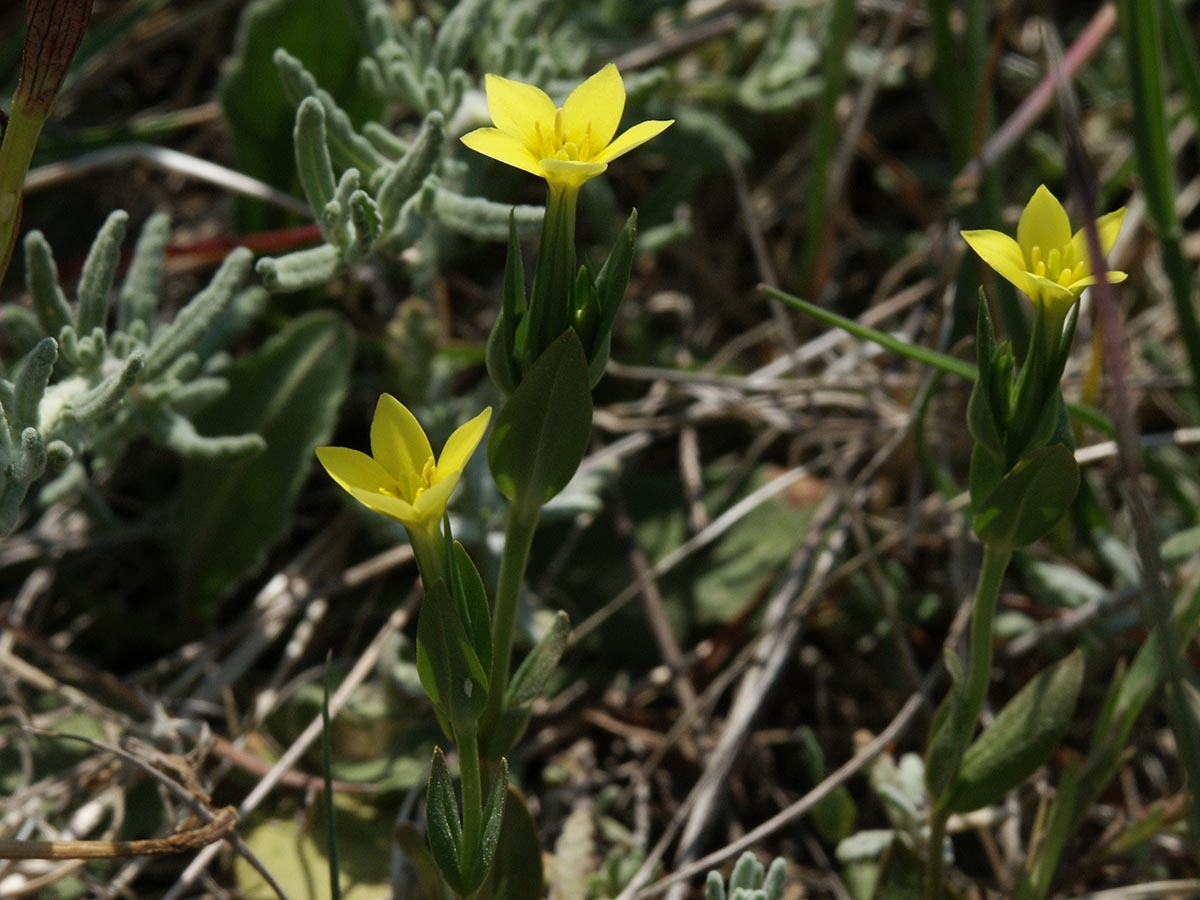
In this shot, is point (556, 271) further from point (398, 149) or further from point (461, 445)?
point (398, 149)

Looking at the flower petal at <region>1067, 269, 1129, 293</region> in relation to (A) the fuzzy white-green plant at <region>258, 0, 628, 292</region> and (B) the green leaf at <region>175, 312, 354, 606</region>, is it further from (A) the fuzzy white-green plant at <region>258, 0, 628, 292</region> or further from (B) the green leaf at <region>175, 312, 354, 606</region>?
(B) the green leaf at <region>175, 312, 354, 606</region>

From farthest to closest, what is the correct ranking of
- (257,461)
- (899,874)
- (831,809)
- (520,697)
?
(257,461) → (831,809) → (899,874) → (520,697)

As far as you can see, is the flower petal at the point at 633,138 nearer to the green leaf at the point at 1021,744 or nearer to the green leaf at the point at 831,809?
the green leaf at the point at 1021,744

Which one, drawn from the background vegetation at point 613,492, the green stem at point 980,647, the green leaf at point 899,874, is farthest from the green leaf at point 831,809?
the green stem at point 980,647

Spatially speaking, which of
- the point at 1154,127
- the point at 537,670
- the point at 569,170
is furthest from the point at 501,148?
the point at 1154,127

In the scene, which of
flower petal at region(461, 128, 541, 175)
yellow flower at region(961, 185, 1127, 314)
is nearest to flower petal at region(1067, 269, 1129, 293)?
yellow flower at region(961, 185, 1127, 314)
